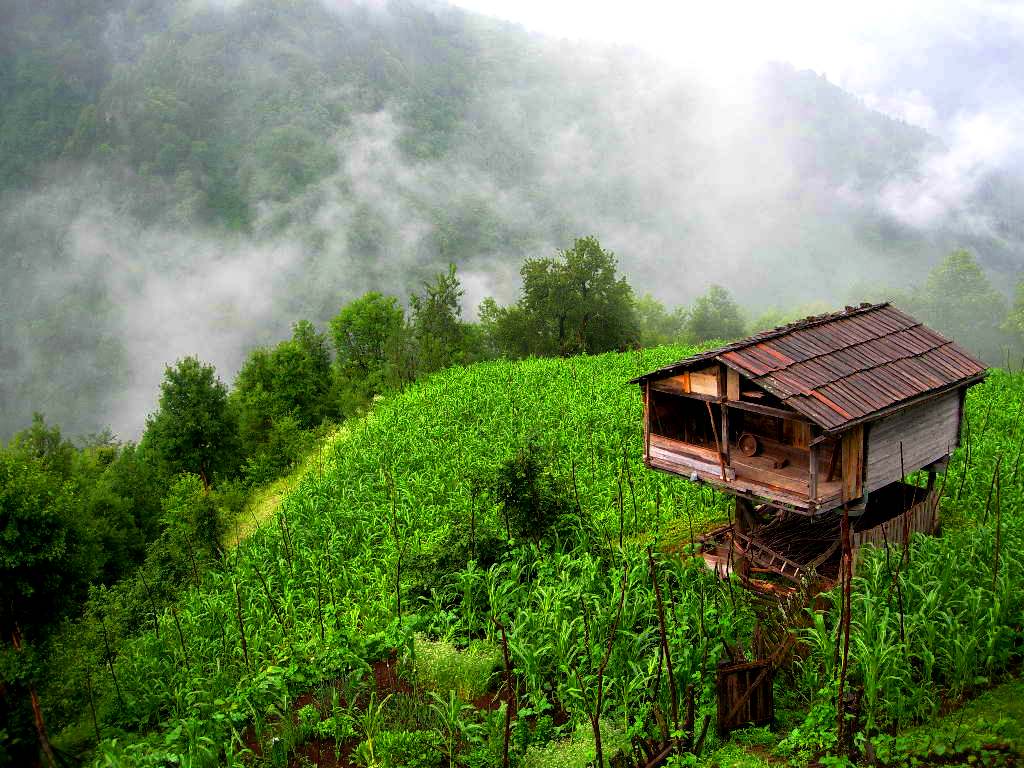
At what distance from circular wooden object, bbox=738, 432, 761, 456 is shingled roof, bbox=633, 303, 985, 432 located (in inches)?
58.2

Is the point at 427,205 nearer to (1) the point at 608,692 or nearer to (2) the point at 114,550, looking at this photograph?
(2) the point at 114,550

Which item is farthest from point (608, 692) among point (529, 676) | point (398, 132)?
point (398, 132)

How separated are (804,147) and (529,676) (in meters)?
217

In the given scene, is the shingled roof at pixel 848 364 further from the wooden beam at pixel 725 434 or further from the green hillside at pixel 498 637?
the green hillside at pixel 498 637

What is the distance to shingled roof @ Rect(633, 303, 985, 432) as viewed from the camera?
8.36m

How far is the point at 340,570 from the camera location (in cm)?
1225

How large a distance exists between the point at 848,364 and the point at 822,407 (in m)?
1.37

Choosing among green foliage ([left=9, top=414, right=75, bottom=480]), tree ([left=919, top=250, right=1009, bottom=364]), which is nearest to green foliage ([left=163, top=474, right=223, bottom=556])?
green foliage ([left=9, top=414, right=75, bottom=480])

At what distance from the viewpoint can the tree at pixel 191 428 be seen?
3144cm

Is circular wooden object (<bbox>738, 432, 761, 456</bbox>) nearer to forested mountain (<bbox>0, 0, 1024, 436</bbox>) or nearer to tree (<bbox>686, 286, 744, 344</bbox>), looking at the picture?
tree (<bbox>686, 286, 744, 344</bbox>)

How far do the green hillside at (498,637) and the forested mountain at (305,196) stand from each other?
354 feet

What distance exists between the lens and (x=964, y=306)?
78000mm

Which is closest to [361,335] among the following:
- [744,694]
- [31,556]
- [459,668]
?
[31,556]

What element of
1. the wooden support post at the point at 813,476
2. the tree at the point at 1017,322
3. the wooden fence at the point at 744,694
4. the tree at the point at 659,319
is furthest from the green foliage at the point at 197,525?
the tree at the point at 1017,322
